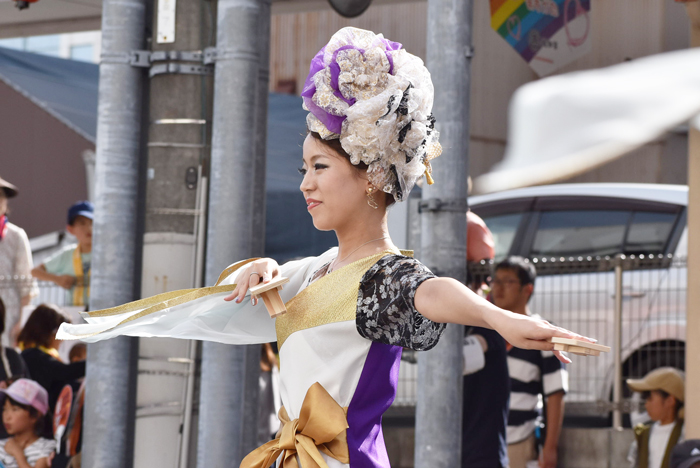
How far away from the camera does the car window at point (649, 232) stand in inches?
258

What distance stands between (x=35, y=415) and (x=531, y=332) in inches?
159

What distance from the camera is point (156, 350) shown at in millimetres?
4094

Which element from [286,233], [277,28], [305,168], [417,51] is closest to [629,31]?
[417,51]

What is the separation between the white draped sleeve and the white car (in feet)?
11.5

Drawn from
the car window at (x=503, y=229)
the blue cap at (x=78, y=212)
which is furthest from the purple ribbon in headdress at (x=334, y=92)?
the car window at (x=503, y=229)

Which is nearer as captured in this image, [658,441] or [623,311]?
[658,441]

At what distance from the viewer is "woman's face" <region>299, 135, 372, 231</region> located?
251cm

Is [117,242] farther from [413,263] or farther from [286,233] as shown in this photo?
[286,233]

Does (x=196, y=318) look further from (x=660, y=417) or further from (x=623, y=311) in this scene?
(x=623, y=311)

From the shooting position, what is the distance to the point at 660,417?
531 cm

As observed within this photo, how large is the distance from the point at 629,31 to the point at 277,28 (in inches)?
200

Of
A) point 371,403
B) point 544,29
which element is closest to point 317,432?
point 371,403

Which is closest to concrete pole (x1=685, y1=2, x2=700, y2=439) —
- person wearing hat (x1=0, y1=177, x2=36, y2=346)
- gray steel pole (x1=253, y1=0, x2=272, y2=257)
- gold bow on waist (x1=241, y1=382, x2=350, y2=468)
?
gray steel pole (x1=253, y1=0, x2=272, y2=257)

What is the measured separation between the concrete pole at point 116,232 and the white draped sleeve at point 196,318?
1.25 meters
